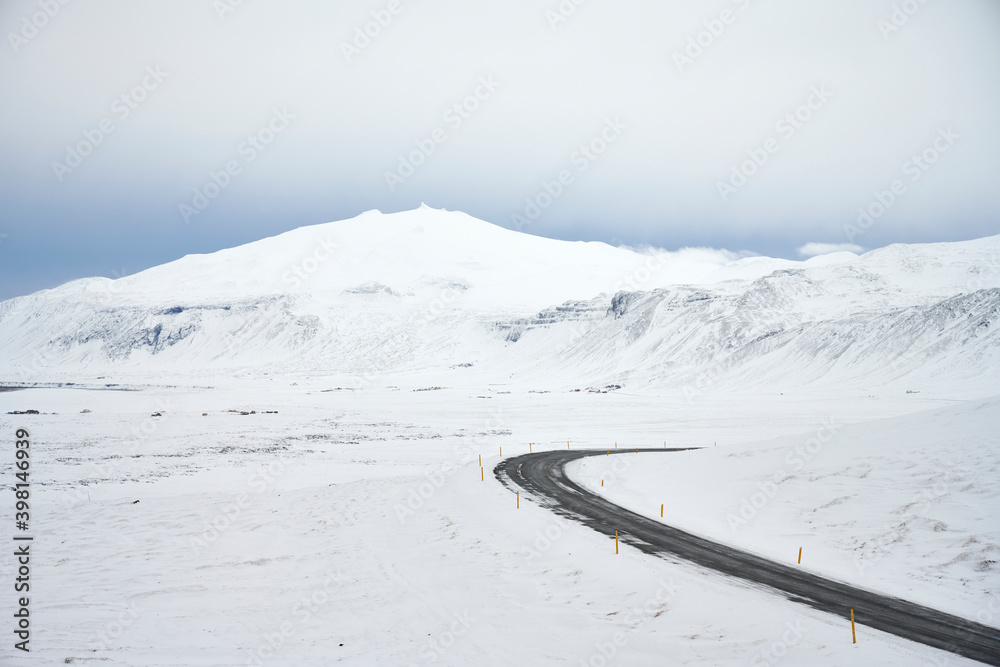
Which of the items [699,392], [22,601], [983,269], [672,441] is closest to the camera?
[22,601]

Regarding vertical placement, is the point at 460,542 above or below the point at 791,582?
below

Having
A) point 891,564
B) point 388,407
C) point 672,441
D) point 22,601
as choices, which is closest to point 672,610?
point 891,564

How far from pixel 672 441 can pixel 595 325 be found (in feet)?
415

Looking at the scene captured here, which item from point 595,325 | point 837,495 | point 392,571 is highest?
point 595,325

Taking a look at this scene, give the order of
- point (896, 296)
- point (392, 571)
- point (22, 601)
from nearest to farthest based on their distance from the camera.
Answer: point (22, 601) → point (392, 571) → point (896, 296)

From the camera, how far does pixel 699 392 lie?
108 metres

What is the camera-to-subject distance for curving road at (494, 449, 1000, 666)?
12812mm

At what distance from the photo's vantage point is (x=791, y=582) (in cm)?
1616

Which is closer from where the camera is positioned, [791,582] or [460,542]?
[791,582]

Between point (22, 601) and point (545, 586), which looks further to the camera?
point (545, 586)

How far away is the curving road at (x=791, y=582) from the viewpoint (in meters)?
12.8

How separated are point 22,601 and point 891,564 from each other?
23.6 meters

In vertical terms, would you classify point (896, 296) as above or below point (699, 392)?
above

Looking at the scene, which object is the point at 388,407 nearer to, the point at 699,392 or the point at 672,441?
the point at 672,441
